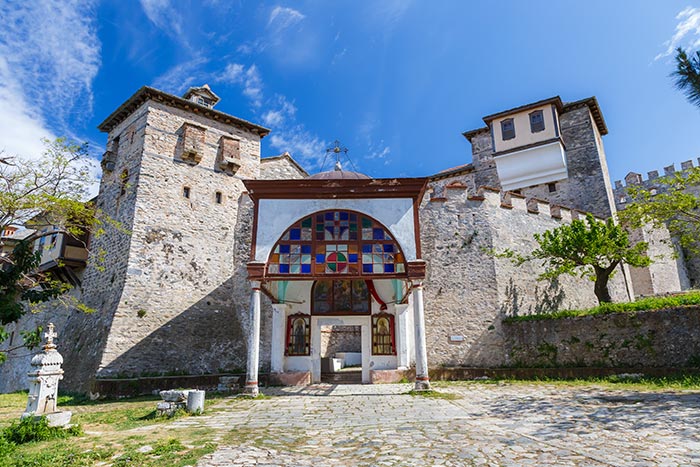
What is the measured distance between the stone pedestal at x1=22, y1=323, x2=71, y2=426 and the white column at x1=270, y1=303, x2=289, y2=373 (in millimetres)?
7239

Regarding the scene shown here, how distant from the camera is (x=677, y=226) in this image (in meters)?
11.7

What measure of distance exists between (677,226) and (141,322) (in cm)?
1750

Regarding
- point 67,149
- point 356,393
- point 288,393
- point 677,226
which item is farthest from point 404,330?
point 67,149

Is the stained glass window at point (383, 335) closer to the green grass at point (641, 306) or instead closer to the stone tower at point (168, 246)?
the green grass at point (641, 306)

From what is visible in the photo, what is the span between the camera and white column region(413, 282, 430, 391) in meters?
12.0

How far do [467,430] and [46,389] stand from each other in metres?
8.08

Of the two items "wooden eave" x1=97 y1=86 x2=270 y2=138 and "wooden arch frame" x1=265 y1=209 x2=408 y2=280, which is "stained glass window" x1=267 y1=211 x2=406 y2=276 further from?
"wooden eave" x1=97 y1=86 x2=270 y2=138

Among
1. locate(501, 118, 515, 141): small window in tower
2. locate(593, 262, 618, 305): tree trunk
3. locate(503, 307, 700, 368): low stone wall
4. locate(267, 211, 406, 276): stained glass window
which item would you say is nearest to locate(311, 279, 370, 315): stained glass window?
locate(267, 211, 406, 276): stained glass window

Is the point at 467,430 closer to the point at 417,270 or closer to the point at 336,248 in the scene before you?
the point at 417,270

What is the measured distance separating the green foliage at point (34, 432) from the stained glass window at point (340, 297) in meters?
9.00

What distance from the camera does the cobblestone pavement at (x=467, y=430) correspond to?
5473mm

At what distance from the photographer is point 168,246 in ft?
55.4

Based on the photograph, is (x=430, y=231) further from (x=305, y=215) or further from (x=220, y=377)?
(x=220, y=377)

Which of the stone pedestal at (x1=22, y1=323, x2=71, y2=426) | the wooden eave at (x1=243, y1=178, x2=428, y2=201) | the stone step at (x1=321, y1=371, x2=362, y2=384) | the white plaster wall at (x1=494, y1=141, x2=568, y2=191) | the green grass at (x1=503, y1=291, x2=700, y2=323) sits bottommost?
the stone step at (x1=321, y1=371, x2=362, y2=384)
